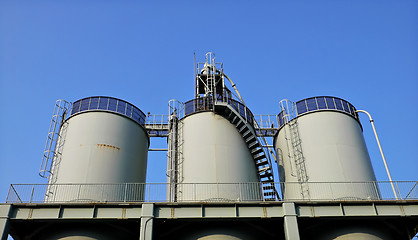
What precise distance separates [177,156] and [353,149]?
9.56 meters

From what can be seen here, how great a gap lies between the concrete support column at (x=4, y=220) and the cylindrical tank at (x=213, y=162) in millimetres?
7797

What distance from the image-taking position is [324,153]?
66.0ft

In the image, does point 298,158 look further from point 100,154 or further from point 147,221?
point 100,154

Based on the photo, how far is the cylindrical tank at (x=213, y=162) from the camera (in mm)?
18797

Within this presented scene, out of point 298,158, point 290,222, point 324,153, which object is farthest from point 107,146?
point 324,153

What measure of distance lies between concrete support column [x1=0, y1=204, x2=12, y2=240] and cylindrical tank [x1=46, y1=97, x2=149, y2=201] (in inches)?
81.4

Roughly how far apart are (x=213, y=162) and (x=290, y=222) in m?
4.98

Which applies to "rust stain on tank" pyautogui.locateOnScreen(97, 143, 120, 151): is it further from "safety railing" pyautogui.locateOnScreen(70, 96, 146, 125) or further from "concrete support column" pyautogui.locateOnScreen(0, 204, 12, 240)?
"concrete support column" pyautogui.locateOnScreen(0, 204, 12, 240)

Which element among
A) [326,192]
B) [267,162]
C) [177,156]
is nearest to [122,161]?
[177,156]

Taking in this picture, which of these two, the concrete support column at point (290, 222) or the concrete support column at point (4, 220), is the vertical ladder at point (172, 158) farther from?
the concrete support column at point (4, 220)

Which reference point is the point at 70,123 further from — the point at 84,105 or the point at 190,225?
the point at 190,225

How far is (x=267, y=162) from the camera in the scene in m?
21.3

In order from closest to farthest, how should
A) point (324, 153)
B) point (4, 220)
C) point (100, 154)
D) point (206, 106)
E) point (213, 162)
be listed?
point (4, 220) → point (100, 154) → point (213, 162) → point (324, 153) → point (206, 106)

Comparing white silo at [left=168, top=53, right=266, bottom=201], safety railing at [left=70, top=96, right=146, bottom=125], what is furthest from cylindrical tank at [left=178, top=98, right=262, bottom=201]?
safety railing at [left=70, top=96, right=146, bottom=125]
